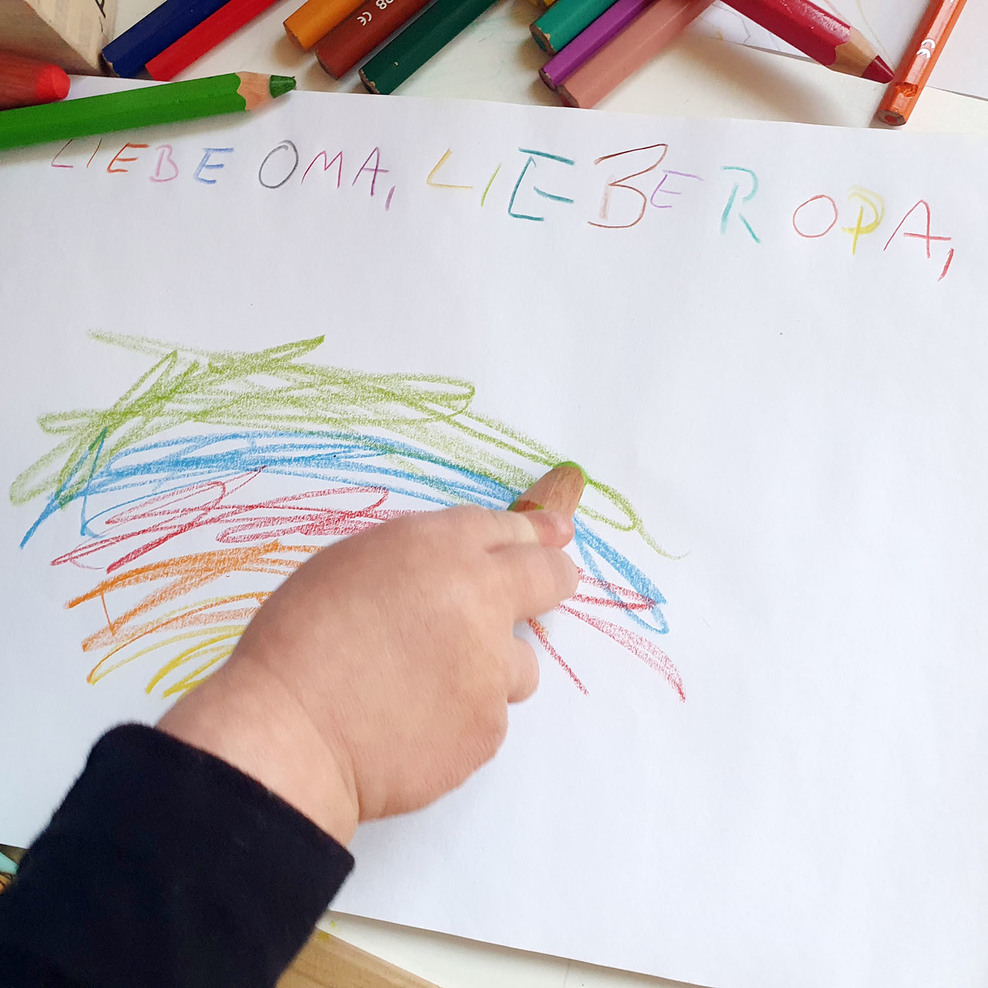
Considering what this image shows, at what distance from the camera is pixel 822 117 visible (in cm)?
45

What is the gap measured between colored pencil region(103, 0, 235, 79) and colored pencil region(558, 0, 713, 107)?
0.21 metres

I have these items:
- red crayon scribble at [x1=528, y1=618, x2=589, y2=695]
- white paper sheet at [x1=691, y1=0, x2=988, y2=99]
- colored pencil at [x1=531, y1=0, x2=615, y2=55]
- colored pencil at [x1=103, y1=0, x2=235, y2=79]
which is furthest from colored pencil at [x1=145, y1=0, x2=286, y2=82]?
red crayon scribble at [x1=528, y1=618, x2=589, y2=695]

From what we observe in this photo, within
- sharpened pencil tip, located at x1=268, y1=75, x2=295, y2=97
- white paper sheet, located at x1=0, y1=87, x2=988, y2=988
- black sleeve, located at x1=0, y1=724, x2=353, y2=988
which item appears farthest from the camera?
sharpened pencil tip, located at x1=268, y1=75, x2=295, y2=97

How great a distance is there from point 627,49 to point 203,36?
24 cm

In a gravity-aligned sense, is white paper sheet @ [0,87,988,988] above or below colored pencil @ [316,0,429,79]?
below

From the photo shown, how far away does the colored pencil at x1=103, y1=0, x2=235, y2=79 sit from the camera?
478 mm

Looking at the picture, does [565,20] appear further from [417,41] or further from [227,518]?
[227,518]

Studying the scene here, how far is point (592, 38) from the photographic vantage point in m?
0.45

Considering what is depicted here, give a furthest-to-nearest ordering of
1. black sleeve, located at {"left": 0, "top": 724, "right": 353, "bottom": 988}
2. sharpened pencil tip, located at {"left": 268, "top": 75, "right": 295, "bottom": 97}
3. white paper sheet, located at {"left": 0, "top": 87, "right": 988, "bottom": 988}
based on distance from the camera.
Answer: sharpened pencil tip, located at {"left": 268, "top": 75, "right": 295, "bottom": 97}, white paper sheet, located at {"left": 0, "top": 87, "right": 988, "bottom": 988}, black sleeve, located at {"left": 0, "top": 724, "right": 353, "bottom": 988}

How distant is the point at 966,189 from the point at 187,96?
411mm

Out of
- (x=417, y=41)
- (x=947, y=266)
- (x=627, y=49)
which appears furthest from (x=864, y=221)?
(x=417, y=41)

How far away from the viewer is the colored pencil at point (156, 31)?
1.57 feet

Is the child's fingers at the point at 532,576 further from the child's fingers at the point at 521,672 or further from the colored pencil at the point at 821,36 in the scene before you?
the colored pencil at the point at 821,36

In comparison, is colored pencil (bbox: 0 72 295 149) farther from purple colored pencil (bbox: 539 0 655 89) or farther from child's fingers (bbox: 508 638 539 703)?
child's fingers (bbox: 508 638 539 703)
